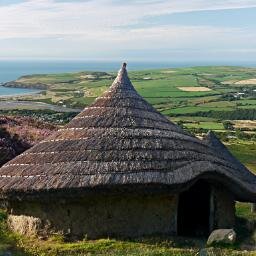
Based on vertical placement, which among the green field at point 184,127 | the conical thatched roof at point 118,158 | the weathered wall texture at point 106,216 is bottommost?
the green field at point 184,127

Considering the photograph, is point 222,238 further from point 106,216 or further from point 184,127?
point 184,127

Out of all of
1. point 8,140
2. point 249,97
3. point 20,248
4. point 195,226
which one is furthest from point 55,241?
point 249,97

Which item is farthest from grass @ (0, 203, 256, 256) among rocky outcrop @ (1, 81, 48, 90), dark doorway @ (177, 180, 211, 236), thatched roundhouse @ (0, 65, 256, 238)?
rocky outcrop @ (1, 81, 48, 90)

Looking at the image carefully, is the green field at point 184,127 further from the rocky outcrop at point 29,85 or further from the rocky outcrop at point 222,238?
the rocky outcrop at point 29,85

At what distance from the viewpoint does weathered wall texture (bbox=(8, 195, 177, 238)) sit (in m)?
16.9

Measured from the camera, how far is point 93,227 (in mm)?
16875

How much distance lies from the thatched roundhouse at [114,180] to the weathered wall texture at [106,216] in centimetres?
Answer: 3

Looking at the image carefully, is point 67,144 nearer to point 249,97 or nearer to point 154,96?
point 154,96

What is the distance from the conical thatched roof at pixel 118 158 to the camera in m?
16.5

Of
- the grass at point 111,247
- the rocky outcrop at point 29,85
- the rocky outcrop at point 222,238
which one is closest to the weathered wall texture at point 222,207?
the grass at point 111,247

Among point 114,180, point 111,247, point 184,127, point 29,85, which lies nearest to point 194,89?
point 184,127

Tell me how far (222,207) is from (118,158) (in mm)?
4396

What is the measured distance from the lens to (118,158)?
671 inches

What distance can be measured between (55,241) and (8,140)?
30.1 ft
